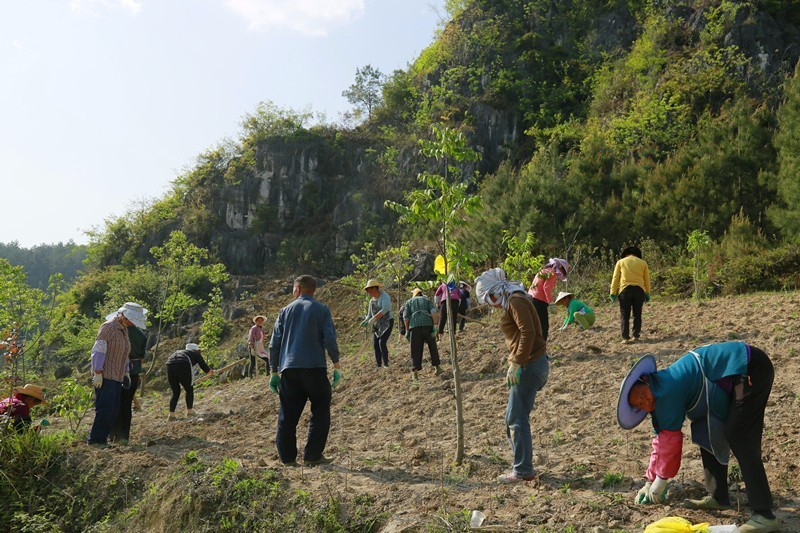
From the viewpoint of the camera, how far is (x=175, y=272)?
719 inches

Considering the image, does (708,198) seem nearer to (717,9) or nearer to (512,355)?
(717,9)

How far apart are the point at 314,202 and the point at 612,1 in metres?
22.1

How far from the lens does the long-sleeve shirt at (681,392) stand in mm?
3748

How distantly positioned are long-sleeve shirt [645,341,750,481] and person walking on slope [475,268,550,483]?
3.47ft

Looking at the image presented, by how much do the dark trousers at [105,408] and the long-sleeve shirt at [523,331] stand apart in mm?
4905

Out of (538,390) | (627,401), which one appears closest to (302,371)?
(538,390)

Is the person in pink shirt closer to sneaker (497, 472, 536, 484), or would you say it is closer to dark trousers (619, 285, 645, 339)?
dark trousers (619, 285, 645, 339)

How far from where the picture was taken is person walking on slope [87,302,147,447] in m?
7.01

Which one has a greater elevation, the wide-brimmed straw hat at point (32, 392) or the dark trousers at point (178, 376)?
the wide-brimmed straw hat at point (32, 392)

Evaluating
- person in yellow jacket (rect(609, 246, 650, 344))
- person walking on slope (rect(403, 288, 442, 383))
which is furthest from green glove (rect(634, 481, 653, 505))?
person walking on slope (rect(403, 288, 442, 383))

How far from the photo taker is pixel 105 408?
7156 mm

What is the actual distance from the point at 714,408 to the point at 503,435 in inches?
124

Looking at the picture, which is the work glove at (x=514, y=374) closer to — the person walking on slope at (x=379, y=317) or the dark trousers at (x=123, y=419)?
the dark trousers at (x=123, y=419)

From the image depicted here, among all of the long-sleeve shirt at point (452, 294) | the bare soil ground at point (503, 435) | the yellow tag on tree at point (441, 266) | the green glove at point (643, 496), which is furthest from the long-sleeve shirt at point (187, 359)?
the green glove at point (643, 496)
